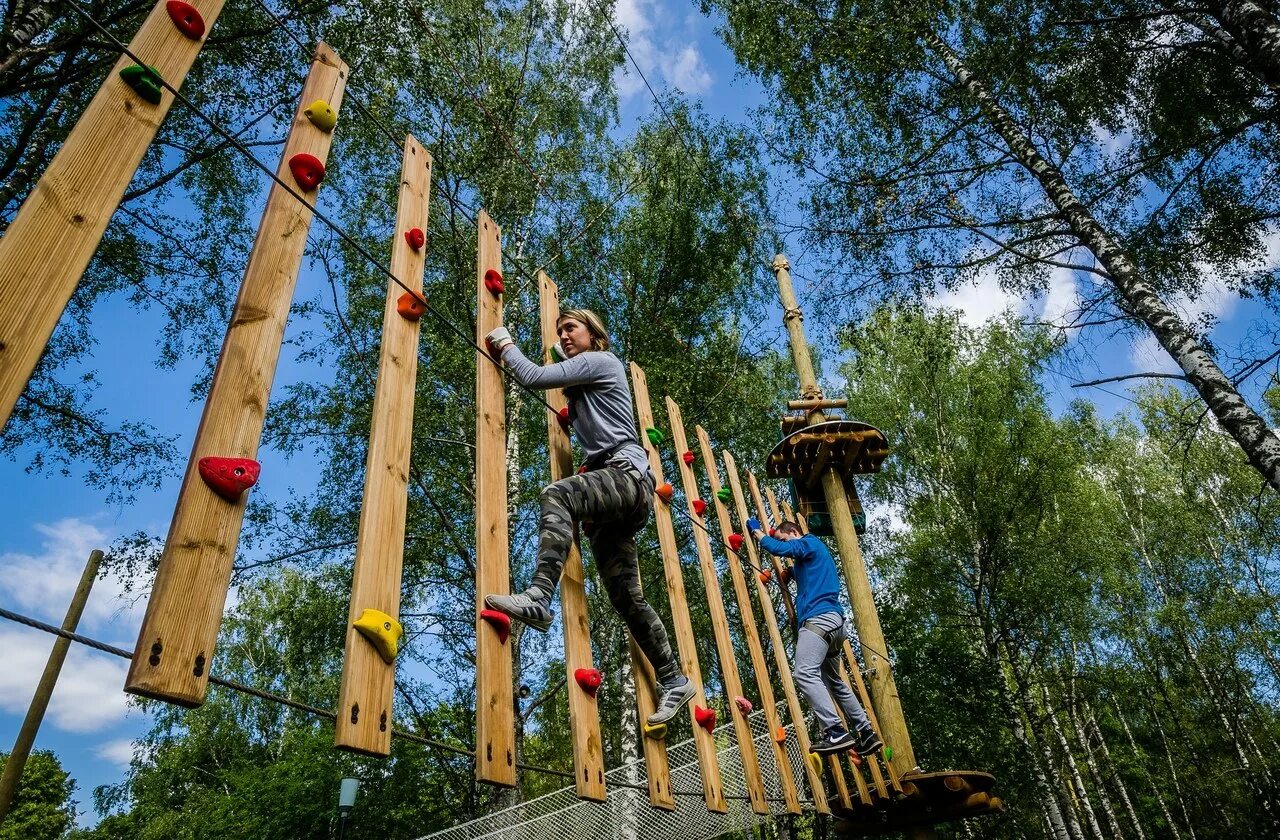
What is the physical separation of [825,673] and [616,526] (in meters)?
2.74

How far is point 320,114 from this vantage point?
195cm

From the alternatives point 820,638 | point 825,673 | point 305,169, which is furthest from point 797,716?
point 305,169

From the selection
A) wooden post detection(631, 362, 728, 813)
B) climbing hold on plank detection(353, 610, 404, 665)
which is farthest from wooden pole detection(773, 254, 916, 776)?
climbing hold on plank detection(353, 610, 404, 665)

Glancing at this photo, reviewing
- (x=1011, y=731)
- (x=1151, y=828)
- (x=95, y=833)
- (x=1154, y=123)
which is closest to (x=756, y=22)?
(x=1154, y=123)

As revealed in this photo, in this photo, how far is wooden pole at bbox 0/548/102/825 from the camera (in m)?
6.81

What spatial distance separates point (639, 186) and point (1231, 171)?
26.9 ft

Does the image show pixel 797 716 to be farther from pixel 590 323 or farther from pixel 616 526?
pixel 590 323

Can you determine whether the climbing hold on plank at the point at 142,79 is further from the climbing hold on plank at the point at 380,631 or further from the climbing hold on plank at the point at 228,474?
the climbing hold on plank at the point at 380,631

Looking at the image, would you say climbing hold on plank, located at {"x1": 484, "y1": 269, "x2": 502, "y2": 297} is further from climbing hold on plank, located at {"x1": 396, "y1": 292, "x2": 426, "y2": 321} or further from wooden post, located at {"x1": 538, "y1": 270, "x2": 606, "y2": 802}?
climbing hold on plank, located at {"x1": 396, "y1": 292, "x2": 426, "y2": 321}

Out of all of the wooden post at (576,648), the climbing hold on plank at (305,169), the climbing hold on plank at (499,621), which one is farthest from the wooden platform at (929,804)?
the climbing hold on plank at (305,169)

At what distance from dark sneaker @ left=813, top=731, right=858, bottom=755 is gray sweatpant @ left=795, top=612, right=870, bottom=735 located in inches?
1.8

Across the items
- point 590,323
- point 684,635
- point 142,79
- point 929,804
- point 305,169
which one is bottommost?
Result: point 929,804

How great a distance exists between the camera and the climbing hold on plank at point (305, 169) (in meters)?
1.85

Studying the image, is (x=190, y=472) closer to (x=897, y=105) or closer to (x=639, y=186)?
(x=897, y=105)
